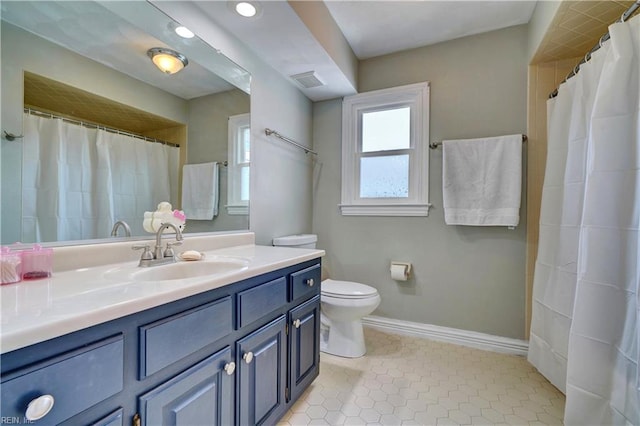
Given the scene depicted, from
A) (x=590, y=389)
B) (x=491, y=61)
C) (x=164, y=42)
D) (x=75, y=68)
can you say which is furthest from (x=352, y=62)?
(x=590, y=389)

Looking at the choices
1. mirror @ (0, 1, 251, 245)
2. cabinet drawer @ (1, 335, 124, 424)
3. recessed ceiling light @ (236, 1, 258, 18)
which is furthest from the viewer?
recessed ceiling light @ (236, 1, 258, 18)

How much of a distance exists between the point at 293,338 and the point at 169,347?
2.28 feet

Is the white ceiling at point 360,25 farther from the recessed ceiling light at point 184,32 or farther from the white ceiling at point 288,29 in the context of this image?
the recessed ceiling light at point 184,32

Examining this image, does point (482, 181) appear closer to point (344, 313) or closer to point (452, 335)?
point (452, 335)

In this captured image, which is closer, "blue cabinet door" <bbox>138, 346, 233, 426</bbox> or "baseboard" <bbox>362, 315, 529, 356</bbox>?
"blue cabinet door" <bbox>138, 346, 233, 426</bbox>

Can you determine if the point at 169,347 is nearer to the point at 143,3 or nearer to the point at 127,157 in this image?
the point at 127,157

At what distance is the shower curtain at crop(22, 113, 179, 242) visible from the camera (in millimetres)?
970

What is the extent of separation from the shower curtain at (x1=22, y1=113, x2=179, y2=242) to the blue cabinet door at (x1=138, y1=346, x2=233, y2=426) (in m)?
0.69

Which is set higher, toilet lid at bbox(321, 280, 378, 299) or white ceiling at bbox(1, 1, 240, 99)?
white ceiling at bbox(1, 1, 240, 99)

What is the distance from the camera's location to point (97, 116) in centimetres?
116

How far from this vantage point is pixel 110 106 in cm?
120

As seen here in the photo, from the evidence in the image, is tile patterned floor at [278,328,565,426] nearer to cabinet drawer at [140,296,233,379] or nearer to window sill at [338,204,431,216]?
cabinet drawer at [140,296,233,379]

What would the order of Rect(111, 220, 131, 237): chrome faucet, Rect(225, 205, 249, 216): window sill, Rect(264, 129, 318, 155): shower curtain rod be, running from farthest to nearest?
Rect(264, 129, 318, 155): shower curtain rod
Rect(225, 205, 249, 216): window sill
Rect(111, 220, 131, 237): chrome faucet

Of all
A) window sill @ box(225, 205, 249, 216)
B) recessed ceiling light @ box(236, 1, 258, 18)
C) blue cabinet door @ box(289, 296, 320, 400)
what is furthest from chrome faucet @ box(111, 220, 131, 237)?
recessed ceiling light @ box(236, 1, 258, 18)
